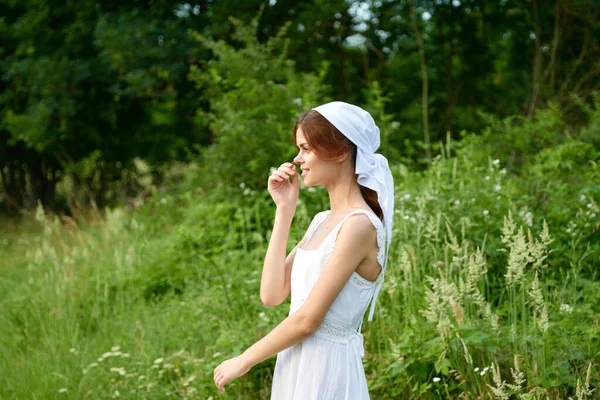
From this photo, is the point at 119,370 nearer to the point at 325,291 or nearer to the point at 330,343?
the point at 330,343

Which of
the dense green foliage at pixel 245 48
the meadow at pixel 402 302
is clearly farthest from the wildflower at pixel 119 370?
the dense green foliage at pixel 245 48

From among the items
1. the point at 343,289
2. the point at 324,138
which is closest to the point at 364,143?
the point at 324,138

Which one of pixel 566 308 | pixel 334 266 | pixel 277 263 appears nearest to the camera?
pixel 334 266

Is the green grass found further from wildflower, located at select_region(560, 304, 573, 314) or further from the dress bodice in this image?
the dress bodice

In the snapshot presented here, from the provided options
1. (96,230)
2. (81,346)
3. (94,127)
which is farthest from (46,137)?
(81,346)

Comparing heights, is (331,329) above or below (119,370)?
above

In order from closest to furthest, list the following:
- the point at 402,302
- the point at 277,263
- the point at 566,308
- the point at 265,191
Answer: the point at 277,263 < the point at 566,308 < the point at 402,302 < the point at 265,191

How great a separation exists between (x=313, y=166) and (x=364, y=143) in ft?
0.60

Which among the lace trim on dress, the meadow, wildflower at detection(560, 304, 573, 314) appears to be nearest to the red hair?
the lace trim on dress

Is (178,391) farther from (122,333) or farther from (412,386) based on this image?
(412,386)

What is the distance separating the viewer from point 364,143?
2176 millimetres

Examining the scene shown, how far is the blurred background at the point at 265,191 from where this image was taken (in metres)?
3.49

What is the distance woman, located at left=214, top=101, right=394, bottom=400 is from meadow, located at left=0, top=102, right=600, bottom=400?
69cm

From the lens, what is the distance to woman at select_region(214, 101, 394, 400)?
209 centimetres
